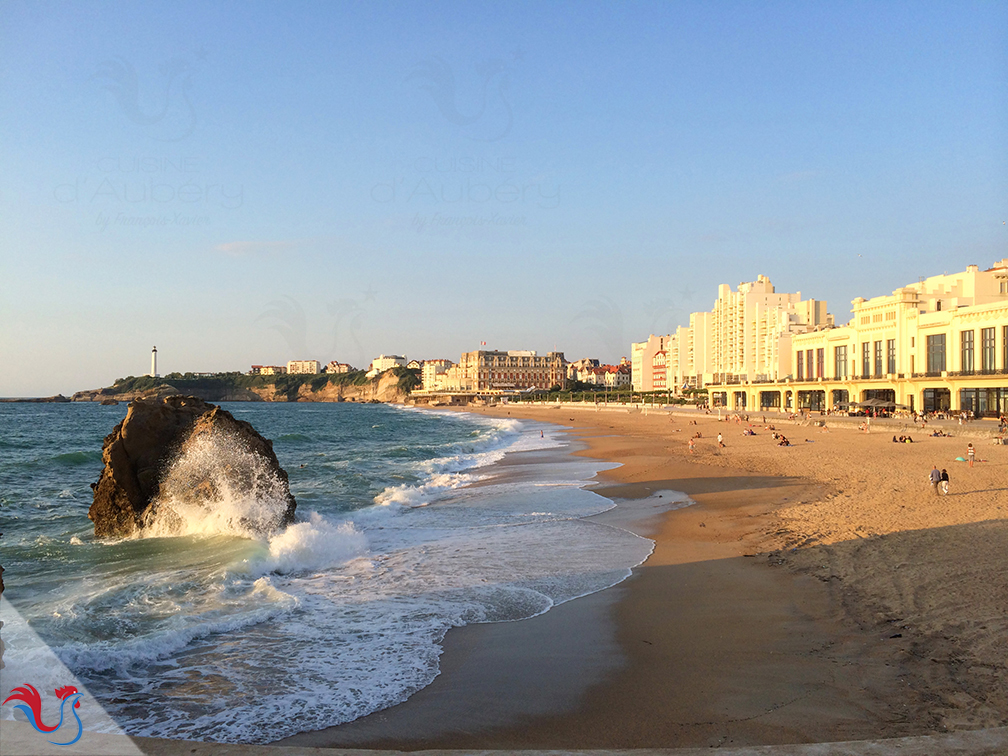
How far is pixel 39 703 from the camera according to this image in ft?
19.0

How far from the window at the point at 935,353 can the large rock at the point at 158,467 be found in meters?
57.9

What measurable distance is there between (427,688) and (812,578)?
6.20 m

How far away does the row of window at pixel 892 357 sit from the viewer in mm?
50500

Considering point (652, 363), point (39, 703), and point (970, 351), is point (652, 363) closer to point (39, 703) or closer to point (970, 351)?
point (970, 351)

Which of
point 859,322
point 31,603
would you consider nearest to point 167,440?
point 31,603

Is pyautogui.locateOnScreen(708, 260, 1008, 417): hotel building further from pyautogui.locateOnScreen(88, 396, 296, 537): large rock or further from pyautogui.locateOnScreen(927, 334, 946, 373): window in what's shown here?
pyautogui.locateOnScreen(88, 396, 296, 537): large rock

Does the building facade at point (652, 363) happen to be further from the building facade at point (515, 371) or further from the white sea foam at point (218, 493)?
the white sea foam at point (218, 493)

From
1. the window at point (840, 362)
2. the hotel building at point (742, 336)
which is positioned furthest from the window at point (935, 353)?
the hotel building at point (742, 336)

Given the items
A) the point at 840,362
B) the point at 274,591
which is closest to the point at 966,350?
the point at 840,362

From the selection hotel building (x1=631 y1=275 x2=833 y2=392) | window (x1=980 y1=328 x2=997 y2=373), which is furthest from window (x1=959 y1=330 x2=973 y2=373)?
hotel building (x1=631 y1=275 x2=833 y2=392)

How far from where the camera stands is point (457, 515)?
17.1 m

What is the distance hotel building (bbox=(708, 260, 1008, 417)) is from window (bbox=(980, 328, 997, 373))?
2.8 inches

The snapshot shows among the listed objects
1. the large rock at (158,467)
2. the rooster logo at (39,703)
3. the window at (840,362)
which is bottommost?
the rooster logo at (39,703)

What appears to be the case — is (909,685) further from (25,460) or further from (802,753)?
(25,460)
